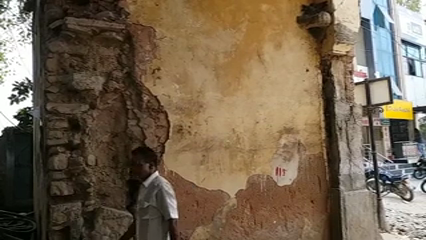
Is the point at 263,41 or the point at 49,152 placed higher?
the point at 263,41

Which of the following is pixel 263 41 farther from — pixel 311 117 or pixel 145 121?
pixel 145 121

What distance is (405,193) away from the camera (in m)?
8.56

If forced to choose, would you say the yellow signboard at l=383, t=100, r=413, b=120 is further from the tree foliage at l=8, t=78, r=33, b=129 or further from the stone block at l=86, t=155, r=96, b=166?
the stone block at l=86, t=155, r=96, b=166

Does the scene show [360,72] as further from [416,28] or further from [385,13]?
[416,28]

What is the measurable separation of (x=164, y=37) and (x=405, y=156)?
12710 mm

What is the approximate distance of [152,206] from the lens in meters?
2.56

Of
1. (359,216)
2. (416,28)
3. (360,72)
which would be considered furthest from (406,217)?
(416,28)

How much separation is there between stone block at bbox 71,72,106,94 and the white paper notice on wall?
1.79m

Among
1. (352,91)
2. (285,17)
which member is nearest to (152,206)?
(285,17)

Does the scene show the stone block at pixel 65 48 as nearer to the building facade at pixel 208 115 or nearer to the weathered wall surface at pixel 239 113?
the building facade at pixel 208 115

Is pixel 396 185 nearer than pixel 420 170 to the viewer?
Yes

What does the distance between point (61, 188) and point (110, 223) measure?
44 centimetres

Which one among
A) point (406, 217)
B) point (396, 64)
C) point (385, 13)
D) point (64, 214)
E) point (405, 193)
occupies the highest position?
point (385, 13)

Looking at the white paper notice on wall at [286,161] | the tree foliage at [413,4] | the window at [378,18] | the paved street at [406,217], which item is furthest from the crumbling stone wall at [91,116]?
the tree foliage at [413,4]
